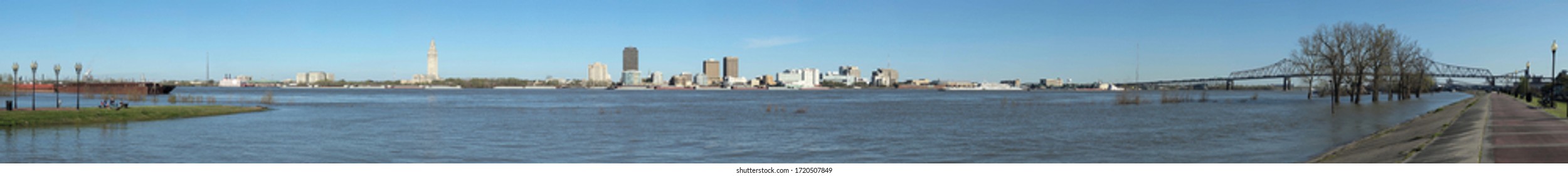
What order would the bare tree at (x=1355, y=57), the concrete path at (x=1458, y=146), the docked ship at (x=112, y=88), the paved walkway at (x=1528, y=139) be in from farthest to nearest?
1. the docked ship at (x=112, y=88)
2. the bare tree at (x=1355, y=57)
3. the concrete path at (x=1458, y=146)
4. the paved walkway at (x=1528, y=139)

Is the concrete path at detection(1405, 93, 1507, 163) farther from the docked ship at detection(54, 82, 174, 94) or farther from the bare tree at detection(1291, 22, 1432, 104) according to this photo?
the docked ship at detection(54, 82, 174, 94)

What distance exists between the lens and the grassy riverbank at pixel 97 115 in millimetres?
27703

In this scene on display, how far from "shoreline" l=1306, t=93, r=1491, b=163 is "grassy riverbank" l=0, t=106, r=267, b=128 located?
102 ft

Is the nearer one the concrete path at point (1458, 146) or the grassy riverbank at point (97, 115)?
the concrete path at point (1458, 146)

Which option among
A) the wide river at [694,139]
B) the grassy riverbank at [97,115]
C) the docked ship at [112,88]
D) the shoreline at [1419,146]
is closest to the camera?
the shoreline at [1419,146]

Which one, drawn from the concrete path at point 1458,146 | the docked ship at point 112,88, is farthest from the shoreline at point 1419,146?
the docked ship at point 112,88

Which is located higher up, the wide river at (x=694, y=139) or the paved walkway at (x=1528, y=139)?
the paved walkway at (x=1528, y=139)

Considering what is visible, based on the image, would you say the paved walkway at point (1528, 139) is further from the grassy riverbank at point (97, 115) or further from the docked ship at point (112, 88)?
the docked ship at point (112, 88)

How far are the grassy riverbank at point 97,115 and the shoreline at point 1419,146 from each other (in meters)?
31.1

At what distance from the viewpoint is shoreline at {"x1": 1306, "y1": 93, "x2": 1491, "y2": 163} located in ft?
48.5

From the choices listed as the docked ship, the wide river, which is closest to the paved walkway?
the wide river

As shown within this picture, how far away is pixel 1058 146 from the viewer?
23.9m
